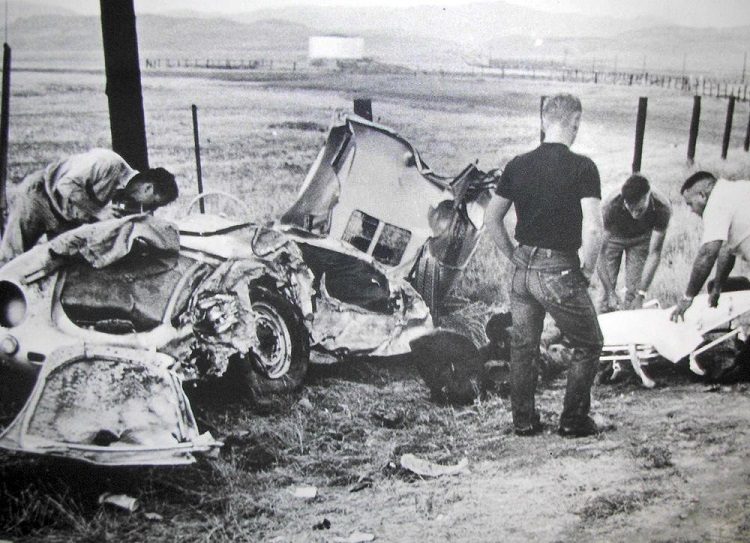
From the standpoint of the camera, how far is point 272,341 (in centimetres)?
323

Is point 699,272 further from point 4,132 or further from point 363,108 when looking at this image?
point 4,132

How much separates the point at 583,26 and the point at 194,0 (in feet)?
6.57

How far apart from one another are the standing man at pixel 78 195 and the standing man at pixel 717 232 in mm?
2617

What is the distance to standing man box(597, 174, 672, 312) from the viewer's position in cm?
373

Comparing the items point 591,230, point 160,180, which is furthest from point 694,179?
point 160,180

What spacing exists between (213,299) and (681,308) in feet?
7.85

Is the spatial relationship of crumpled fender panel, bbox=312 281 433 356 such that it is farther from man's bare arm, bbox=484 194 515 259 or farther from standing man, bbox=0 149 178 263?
standing man, bbox=0 149 178 263

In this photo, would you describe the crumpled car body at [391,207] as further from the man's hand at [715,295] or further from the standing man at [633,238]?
the man's hand at [715,295]

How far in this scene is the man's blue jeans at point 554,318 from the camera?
3373mm

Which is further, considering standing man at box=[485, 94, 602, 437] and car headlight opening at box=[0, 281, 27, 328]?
standing man at box=[485, 94, 602, 437]

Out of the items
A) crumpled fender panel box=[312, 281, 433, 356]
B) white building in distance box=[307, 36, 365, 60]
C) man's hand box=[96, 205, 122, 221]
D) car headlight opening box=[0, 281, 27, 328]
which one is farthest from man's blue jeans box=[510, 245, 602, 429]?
car headlight opening box=[0, 281, 27, 328]

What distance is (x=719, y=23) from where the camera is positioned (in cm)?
406

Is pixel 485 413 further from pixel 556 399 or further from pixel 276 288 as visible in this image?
pixel 276 288

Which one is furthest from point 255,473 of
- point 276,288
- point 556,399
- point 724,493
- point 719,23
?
point 719,23
